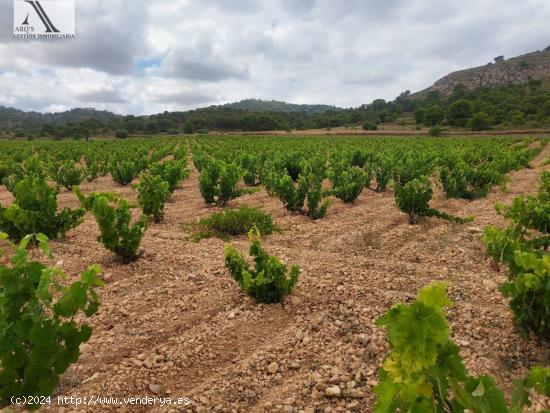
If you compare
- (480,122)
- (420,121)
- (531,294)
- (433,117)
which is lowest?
(531,294)

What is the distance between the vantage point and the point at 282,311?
4.64 metres

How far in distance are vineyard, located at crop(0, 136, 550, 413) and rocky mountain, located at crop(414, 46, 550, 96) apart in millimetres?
152105

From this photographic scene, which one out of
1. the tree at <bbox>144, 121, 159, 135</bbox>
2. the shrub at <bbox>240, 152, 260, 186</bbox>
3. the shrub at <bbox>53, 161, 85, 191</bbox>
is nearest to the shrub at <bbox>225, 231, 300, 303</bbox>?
the shrub at <bbox>240, 152, 260, 186</bbox>

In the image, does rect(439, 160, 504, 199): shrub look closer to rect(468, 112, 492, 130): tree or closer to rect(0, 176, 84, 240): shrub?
rect(0, 176, 84, 240): shrub

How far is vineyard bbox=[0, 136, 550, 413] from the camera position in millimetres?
1926

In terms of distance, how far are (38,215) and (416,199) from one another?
24.3 ft

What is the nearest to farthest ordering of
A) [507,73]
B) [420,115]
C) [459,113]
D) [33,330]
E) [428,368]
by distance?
1. [428,368]
2. [33,330]
3. [459,113]
4. [420,115]
5. [507,73]

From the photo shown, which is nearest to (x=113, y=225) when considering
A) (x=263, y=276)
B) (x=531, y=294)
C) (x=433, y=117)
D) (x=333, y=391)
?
(x=263, y=276)

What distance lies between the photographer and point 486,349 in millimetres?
3781

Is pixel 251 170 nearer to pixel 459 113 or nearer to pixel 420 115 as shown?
pixel 459 113

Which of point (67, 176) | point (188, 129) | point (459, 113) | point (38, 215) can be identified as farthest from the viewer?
point (188, 129)

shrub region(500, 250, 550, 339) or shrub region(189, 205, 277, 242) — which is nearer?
shrub region(500, 250, 550, 339)

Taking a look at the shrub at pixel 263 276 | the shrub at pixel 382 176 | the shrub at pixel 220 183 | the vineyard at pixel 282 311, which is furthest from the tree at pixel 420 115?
the shrub at pixel 263 276

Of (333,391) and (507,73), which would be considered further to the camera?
(507,73)
